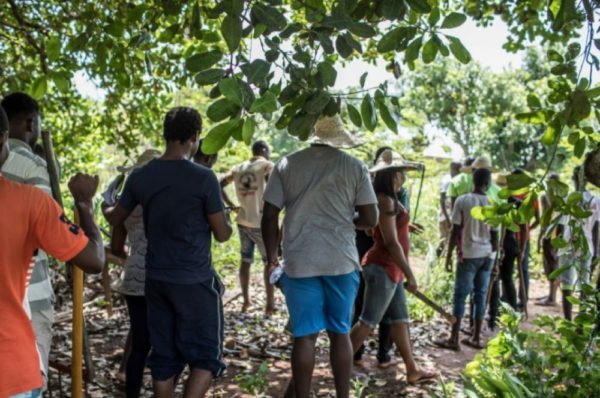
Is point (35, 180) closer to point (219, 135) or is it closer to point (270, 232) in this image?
point (219, 135)

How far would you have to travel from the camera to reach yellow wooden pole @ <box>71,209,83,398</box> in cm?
329

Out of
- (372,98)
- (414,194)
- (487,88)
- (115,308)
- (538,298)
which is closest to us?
(372,98)

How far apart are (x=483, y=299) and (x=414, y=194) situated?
28.0ft

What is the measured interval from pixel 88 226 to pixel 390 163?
9.85 feet

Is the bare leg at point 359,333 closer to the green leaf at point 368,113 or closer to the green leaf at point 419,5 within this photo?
the green leaf at point 368,113

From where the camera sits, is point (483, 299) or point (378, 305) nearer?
point (378, 305)

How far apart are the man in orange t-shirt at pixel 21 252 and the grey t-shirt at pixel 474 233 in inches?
196

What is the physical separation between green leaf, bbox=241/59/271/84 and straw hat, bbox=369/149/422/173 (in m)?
2.70

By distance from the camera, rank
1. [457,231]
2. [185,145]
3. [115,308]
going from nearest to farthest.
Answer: [185,145] → [457,231] → [115,308]

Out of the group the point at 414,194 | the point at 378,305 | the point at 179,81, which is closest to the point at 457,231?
the point at 378,305

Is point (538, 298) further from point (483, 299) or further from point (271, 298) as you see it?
point (271, 298)

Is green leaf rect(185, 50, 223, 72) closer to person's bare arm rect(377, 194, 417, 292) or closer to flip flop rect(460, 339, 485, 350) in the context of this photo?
person's bare arm rect(377, 194, 417, 292)

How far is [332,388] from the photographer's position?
537cm

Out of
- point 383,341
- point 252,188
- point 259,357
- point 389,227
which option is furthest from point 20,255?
point 252,188
